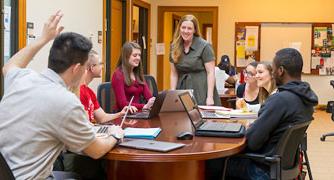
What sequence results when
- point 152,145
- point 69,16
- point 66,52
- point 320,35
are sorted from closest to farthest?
point 66,52 → point 152,145 → point 69,16 → point 320,35

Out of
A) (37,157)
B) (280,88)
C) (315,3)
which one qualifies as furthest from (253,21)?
(37,157)

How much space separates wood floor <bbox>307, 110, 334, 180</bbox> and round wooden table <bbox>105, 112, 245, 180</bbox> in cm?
228

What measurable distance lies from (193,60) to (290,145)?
1.63m

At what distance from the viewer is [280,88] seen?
247cm

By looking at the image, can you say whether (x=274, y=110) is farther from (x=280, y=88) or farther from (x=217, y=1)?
(x=217, y=1)

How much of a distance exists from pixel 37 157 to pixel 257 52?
7.45 metres

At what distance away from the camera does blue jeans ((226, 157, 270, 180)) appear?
2387 millimetres

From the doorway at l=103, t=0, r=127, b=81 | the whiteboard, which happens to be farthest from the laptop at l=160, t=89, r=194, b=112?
the whiteboard

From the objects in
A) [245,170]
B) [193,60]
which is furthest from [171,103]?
[245,170]

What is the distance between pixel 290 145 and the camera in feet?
7.79

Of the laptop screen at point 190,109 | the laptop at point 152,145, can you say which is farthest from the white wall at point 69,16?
the laptop at point 152,145

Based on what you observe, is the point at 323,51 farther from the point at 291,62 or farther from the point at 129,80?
the point at 291,62

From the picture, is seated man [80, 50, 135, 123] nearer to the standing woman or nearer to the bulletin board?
the standing woman

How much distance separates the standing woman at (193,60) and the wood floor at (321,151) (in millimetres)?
1347
